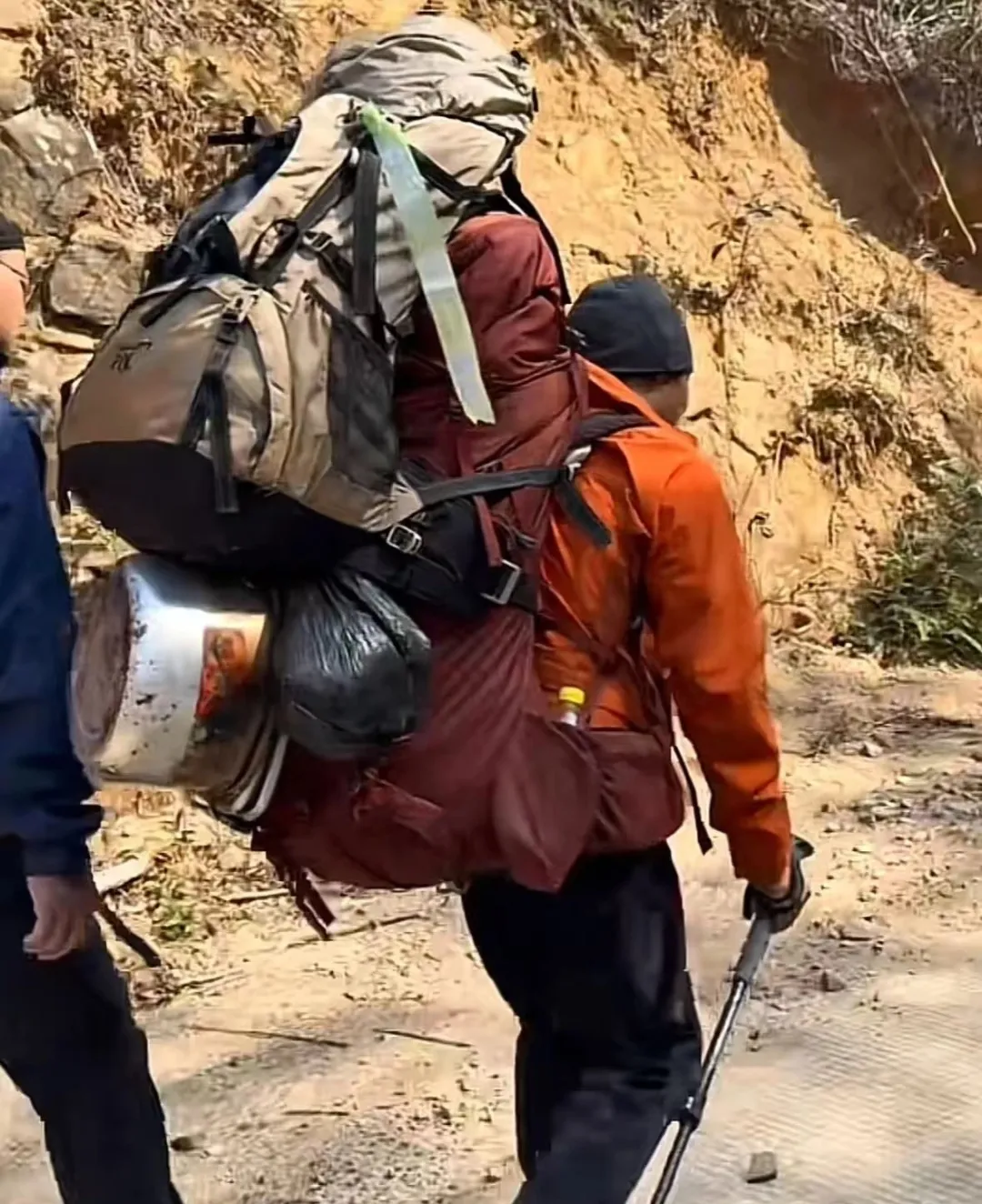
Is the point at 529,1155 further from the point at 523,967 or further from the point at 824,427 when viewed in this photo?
the point at 824,427

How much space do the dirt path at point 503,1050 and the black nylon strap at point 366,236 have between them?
187 cm

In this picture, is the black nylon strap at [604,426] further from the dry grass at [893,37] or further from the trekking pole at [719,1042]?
the dry grass at [893,37]

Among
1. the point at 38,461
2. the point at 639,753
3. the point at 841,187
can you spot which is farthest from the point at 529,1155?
the point at 841,187

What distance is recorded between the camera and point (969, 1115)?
337 centimetres

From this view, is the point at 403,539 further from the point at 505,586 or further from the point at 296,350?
the point at 296,350

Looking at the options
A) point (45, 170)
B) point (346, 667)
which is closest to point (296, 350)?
point (346, 667)

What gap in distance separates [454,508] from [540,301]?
28 cm

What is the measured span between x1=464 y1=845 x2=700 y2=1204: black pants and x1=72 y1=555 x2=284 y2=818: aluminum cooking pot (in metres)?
0.44

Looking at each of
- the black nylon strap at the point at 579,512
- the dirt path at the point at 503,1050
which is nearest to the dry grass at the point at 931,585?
the dirt path at the point at 503,1050

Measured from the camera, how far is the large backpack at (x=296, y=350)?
76.3 inches

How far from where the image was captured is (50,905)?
7.68 feet

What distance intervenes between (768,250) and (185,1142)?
Answer: 527 cm

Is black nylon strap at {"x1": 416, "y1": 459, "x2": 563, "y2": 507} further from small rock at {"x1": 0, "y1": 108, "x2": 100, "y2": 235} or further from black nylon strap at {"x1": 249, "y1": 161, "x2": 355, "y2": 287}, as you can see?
small rock at {"x1": 0, "y1": 108, "x2": 100, "y2": 235}

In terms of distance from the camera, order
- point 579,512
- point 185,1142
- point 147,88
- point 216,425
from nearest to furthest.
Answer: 1. point 216,425
2. point 579,512
3. point 185,1142
4. point 147,88
